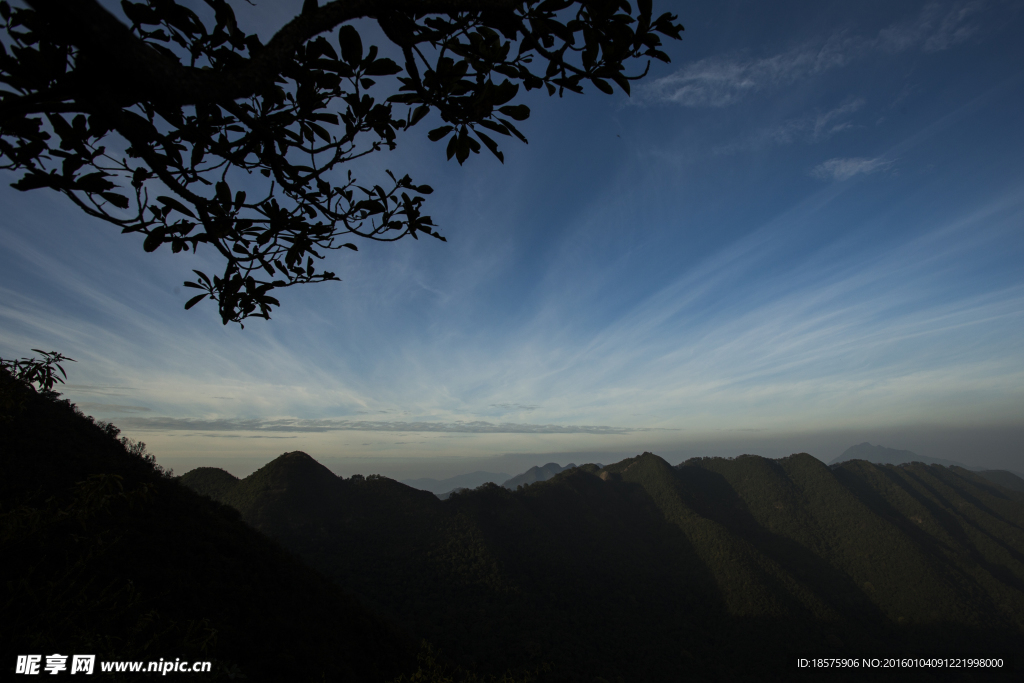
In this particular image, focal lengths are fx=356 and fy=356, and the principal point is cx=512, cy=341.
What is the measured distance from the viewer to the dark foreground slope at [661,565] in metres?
45.2

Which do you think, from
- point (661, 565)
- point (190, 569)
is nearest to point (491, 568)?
point (661, 565)

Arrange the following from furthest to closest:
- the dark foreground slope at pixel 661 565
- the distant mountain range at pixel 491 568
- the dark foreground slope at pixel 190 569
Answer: the dark foreground slope at pixel 661 565
the dark foreground slope at pixel 190 569
the distant mountain range at pixel 491 568

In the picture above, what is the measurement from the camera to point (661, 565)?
262ft

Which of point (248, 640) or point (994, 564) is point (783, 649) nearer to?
point (248, 640)

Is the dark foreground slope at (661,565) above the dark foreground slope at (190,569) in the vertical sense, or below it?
below

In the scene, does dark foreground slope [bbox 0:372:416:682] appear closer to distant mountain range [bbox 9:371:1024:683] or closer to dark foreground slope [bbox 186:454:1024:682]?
distant mountain range [bbox 9:371:1024:683]

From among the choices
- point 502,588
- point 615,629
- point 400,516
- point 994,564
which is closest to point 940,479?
point 994,564

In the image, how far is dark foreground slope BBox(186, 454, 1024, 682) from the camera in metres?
45.2

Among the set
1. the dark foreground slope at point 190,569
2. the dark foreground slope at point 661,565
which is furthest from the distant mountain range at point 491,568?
the dark foreground slope at point 661,565

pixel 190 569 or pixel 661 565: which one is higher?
pixel 190 569

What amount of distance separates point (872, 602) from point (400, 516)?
101 meters

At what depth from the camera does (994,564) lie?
317ft

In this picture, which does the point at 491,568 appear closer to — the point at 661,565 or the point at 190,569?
the point at 661,565

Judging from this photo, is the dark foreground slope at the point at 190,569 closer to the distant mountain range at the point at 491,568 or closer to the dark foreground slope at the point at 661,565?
the distant mountain range at the point at 491,568
